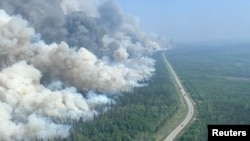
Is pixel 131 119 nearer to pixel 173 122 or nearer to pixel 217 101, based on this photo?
pixel 173 122

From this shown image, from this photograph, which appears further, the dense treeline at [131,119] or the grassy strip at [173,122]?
the grassy strip at [173,122]

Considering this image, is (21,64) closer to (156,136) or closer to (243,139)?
(156,136)

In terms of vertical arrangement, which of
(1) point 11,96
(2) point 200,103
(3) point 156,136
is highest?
(2) point 200,103

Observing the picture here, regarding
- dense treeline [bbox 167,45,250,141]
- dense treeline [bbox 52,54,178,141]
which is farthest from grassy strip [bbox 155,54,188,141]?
dense treeline [bbox 167,45,250,141]

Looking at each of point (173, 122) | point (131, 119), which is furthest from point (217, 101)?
point (131, 119)

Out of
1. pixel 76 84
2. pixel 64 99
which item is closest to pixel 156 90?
pixel 76 84

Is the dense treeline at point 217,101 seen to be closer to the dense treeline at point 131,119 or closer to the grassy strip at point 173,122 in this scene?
the grassy strip at point 173,122

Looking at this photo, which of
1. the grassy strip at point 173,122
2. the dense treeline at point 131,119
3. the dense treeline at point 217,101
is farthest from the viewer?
the dense treeline at point 217,101

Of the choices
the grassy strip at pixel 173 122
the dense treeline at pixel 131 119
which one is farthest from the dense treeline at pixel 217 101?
the dense treeline at pixel 131 119
